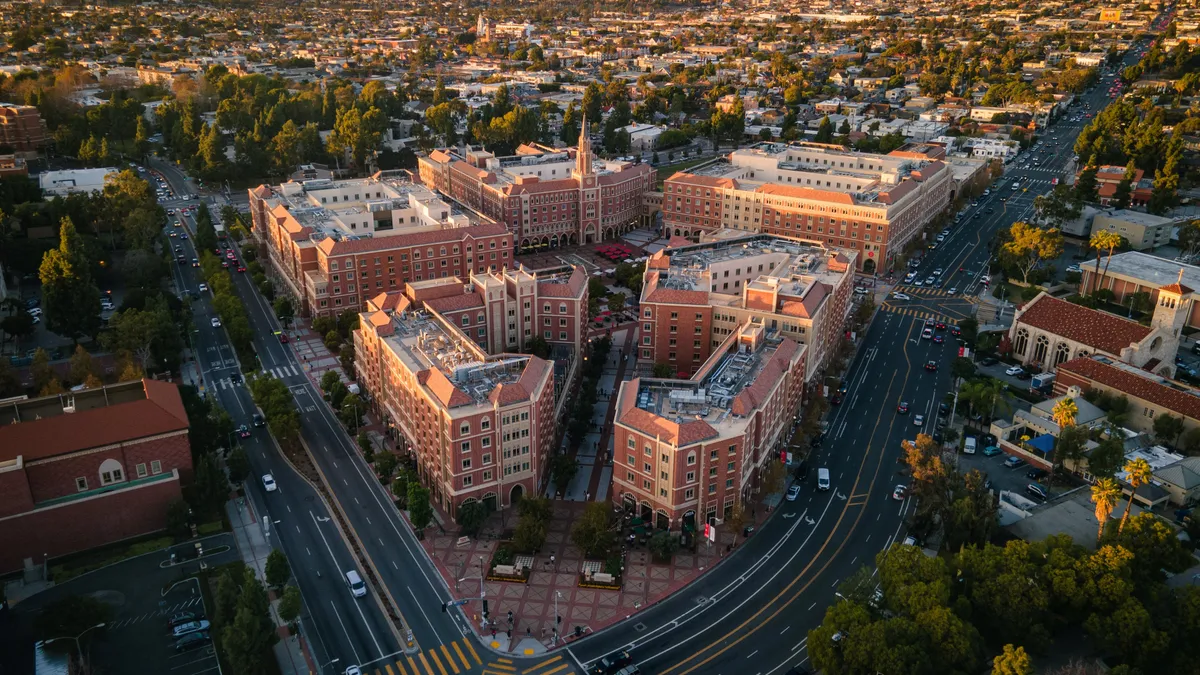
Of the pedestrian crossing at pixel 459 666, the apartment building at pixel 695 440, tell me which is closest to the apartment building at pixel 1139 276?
the apartment building at pixel 695 440

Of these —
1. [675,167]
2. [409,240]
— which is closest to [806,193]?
[409,240]

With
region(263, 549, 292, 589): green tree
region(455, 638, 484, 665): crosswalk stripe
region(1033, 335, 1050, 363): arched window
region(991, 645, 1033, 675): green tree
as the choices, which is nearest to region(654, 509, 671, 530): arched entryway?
region(455, 638, 484, 665): crosswalk stripe

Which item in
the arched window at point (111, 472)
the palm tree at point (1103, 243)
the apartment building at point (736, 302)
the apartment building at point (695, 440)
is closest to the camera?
the arched window at point (111, 472)

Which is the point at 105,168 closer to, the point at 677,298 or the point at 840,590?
the point at 677,298

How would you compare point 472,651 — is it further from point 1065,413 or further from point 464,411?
point 1065,413

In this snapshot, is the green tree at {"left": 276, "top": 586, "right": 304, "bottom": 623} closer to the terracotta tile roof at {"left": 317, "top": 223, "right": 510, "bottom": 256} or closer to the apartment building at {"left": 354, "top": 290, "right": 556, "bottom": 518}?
the apartment building at {"left": 354, "top": 290, "right": 556, "bottom": 518}

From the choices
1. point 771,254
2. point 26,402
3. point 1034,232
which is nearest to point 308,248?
point 26,402

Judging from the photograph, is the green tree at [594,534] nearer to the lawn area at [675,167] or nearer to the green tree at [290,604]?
the green tree at [290,604]
